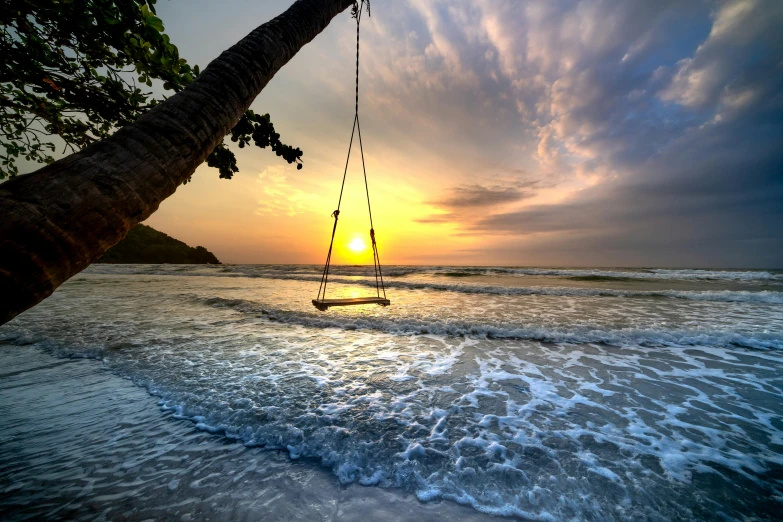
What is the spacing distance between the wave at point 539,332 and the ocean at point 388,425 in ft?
0.27

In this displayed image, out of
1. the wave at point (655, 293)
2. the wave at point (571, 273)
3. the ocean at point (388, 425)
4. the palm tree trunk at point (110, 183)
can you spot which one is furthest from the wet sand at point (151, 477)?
the wave at point (571, 273)

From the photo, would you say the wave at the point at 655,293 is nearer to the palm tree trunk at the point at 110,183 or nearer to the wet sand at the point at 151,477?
the wet sand at the point at 151,477

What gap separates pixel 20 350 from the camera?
5.92 meters

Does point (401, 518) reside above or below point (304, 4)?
below

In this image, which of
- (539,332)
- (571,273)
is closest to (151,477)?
(539,332)

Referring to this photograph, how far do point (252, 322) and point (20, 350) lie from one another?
4.55 m

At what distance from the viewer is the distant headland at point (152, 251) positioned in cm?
5456

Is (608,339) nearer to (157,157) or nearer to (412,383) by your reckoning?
(412,383)

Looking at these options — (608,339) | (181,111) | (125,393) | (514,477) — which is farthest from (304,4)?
(608,339)

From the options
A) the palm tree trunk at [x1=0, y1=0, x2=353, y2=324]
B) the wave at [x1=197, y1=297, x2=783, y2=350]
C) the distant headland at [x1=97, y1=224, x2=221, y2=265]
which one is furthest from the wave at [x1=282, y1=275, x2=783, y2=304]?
the distant headland at [x1=97, y1=224, x2=221, y2=265]

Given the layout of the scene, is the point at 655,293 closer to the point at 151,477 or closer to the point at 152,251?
the point at 151,477

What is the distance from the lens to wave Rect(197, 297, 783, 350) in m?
7.14

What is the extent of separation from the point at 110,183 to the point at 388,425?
11.6 feet

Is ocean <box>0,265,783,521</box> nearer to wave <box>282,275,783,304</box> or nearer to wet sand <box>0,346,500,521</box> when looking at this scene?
wet sand <box>0,346,500,521</box>
